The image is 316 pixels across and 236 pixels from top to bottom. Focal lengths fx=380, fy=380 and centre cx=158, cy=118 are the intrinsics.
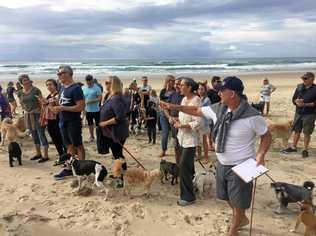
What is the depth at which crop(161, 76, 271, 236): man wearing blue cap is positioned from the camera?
3.84 metres

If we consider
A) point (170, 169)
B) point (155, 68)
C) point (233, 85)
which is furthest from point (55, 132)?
point (155, 68)

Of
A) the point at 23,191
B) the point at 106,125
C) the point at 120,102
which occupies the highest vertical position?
the point at 120,102

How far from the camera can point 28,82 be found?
23.5ft

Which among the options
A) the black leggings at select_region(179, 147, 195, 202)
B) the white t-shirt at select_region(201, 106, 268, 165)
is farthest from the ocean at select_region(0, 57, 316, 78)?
the white t-shirt at select_region(201, 106, 268, 165)

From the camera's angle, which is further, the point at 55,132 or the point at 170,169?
the point at 55,132

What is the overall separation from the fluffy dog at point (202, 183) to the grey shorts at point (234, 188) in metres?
1.56

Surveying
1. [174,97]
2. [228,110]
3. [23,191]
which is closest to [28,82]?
[23,191]

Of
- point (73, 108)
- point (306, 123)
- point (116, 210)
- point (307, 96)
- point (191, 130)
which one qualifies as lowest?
point (116, 210)

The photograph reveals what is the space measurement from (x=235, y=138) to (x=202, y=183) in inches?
78.3

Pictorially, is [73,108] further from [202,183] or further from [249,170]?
[249,170]

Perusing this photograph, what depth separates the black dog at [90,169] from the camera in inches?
229

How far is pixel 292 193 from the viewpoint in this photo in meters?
5.10

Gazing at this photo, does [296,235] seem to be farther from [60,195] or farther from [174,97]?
[60,195]

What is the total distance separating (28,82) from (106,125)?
2.19 m
